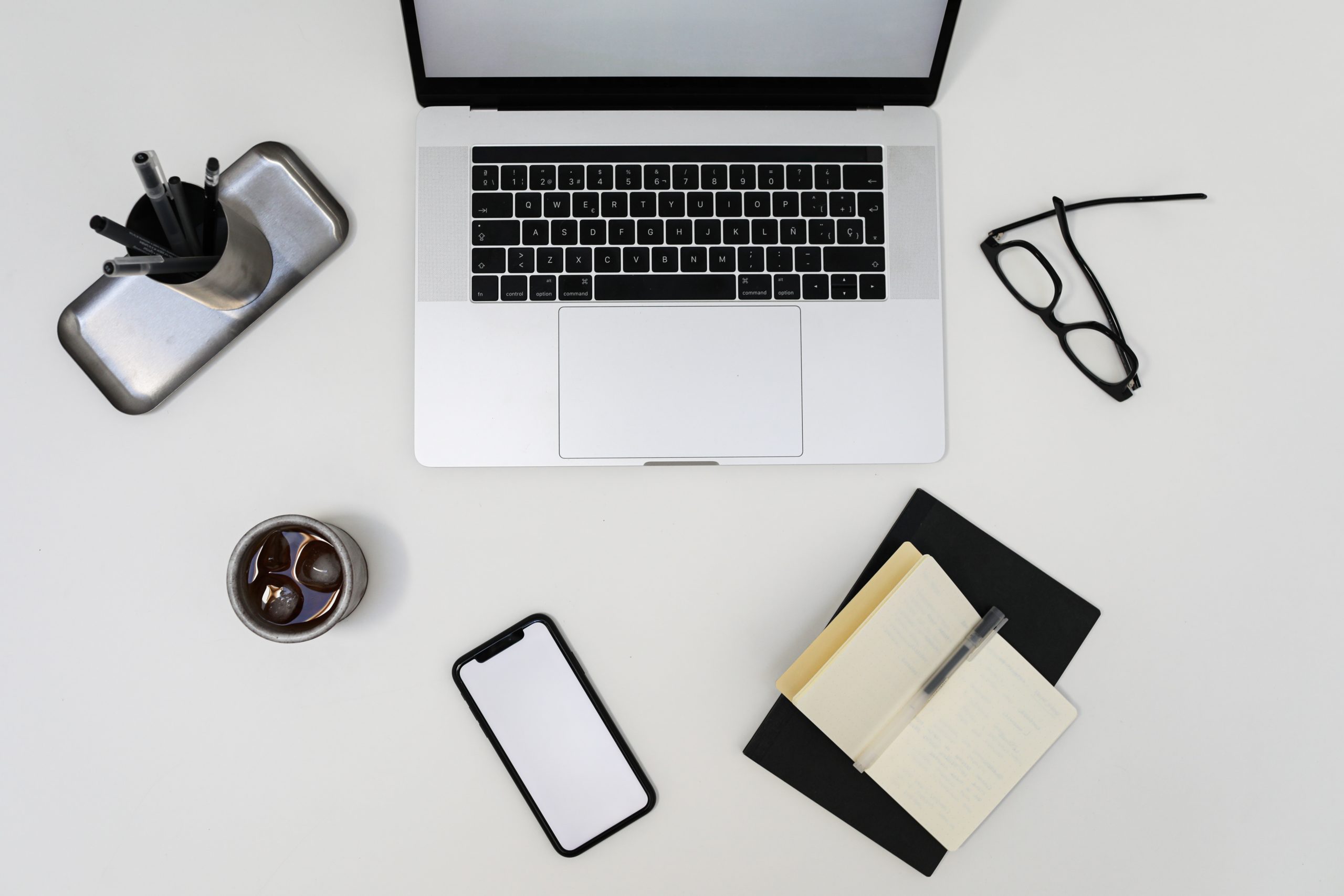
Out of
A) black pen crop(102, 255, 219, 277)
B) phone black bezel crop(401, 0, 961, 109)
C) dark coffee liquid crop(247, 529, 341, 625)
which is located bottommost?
dark coffee liquid crop(247, 529, 341, 625)

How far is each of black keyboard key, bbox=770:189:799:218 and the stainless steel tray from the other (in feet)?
1.30

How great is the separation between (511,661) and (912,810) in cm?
38

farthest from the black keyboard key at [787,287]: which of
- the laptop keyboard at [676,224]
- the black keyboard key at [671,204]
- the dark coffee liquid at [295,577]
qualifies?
the dark coffee liquid at [295,577]

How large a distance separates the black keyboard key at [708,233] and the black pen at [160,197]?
424 millimetres

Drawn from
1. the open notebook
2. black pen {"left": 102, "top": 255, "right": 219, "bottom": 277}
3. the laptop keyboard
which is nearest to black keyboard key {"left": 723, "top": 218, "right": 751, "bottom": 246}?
the laptop keyboard

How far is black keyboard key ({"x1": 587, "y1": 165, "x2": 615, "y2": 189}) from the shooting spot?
0.79m

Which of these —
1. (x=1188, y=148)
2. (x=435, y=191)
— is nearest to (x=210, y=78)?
(x=435, y=191)

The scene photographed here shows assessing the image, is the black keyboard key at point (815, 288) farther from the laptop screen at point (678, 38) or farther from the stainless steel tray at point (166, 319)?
the stainless steel tray at point (166, 319)

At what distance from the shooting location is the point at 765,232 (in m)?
0.79

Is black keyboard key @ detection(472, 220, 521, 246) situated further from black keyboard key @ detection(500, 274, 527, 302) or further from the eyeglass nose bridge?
the eyeglass nose bridge

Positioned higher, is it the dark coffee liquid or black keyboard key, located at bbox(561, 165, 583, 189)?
black keyboard key, located at bbox(561, 165, 583, 189)

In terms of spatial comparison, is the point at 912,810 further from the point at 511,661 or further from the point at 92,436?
the point at 92,436

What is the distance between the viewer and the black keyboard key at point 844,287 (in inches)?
30.9

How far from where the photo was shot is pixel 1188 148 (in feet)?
2.71
